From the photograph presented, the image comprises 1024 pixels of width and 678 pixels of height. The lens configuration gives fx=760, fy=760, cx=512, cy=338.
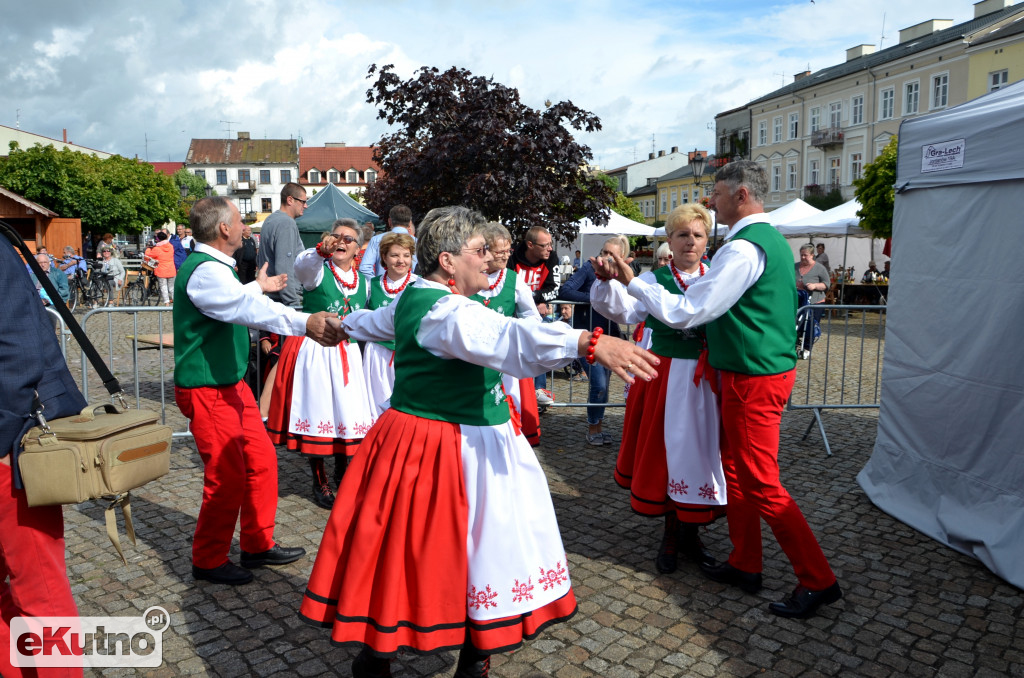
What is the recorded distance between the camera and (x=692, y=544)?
4344mm

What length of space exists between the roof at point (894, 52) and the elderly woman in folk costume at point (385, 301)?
39189 millimetres

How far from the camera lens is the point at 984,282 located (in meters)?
Result: 4.68

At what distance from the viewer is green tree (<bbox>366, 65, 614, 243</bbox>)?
1066 centimetres

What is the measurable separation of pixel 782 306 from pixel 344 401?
9.70 ft

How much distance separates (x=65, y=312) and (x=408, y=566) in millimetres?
1567

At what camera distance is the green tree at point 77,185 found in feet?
116

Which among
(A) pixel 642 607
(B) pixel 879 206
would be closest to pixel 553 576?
(A) pixel 642 607

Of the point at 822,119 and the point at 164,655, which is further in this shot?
the point at 822,119

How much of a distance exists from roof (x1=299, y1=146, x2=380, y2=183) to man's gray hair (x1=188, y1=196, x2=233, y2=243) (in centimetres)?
8836

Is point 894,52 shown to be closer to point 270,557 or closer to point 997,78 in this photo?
point 997,78

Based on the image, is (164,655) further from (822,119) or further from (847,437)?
(822,119)

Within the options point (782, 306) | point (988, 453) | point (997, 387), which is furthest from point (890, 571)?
point (782, 306)

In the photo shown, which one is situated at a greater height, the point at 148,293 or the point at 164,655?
the point at 148,293

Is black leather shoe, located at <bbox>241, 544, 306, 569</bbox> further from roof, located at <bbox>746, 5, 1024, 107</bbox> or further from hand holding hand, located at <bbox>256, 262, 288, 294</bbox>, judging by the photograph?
roof, located at <bbox>746, 5, 1024, 107</bbox>
